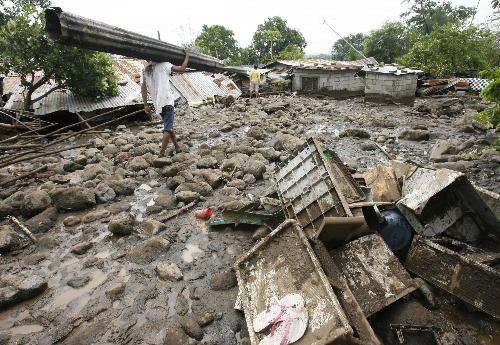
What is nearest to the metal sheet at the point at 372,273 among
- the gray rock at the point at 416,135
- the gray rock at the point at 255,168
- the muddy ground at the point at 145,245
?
the muddy ground at the point at 145,245

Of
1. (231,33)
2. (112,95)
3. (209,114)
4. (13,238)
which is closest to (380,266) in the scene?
(13,238)

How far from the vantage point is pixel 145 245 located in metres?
3.37

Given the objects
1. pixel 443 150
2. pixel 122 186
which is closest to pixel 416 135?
pixel 443 150

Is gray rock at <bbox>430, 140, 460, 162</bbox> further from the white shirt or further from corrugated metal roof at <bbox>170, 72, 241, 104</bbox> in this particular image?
corrugated metal roof at <bbox>170, 72, 241, 104</bbox>

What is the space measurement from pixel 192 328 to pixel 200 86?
1237 cm

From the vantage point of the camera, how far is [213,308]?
8.74ft

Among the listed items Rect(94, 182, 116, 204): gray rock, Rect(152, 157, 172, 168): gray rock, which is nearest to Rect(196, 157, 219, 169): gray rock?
Rect(152, 157, 172, 168): gray rock

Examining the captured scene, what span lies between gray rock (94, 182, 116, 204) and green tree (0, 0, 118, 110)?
6086mm

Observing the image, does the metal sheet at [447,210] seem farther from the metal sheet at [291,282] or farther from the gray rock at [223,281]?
the gray rock at [223,281]

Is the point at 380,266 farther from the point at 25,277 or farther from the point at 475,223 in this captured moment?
the point at 25,277

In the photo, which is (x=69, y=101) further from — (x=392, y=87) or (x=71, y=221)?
(x=392, y=87)

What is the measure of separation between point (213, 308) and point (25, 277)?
6.09ft

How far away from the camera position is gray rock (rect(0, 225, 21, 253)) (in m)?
3.33

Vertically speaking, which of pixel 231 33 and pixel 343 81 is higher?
pixel 231 33
